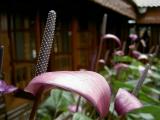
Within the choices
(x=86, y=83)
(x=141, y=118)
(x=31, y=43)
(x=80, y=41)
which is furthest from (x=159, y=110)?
(x=80, y=41)

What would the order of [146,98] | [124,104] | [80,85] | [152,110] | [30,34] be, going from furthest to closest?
[30,34] < [146,98] < [152,110] < [124,104] < [80,85]

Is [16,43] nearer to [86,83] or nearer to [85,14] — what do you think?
[85,14]

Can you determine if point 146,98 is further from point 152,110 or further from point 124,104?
point 124,104

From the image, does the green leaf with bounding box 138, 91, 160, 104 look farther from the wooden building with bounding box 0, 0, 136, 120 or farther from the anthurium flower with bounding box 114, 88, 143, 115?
the wooden building with bounding box 0, 0, 136, 120

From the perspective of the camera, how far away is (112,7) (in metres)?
3.52

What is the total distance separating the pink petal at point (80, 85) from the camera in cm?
32

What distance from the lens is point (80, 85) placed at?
323 millimetres

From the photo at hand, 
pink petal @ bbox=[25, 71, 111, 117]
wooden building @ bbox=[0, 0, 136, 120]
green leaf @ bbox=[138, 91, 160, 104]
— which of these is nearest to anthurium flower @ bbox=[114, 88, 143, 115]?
pink petal @ bbox=[25, 71, 111, 117]

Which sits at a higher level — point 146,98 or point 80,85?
point 80,85

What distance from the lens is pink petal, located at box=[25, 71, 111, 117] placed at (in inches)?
12.4

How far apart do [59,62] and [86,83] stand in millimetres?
3486

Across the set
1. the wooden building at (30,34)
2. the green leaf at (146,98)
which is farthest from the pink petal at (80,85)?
the wooden building at (30,34)

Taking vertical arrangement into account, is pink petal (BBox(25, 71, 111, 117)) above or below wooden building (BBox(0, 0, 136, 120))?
above

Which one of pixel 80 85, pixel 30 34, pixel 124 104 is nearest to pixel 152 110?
pixel 124 104
